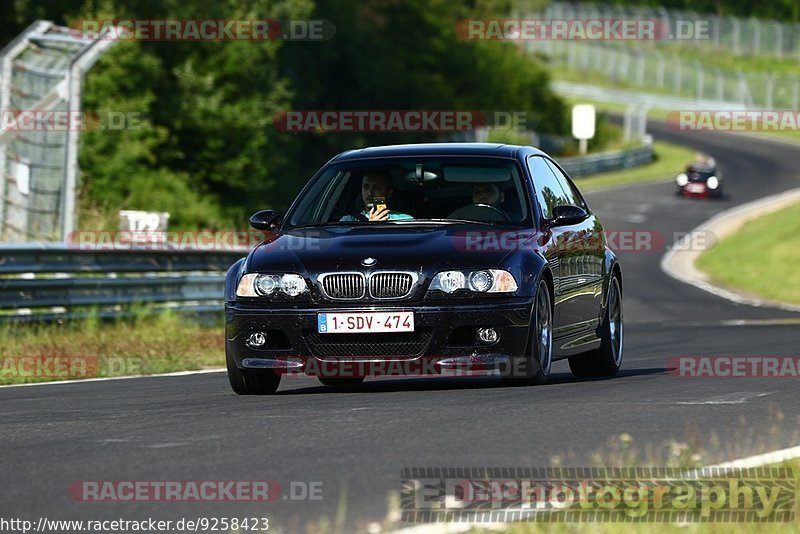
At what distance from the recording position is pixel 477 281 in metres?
9.99

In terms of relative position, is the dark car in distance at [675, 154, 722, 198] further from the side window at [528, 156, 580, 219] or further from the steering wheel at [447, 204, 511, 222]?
the steering wheel at [447, 204, 511, 222]

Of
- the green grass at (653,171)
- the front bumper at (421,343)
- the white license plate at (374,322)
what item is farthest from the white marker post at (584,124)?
the white license plate at (374,322)

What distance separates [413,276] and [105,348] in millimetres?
6318

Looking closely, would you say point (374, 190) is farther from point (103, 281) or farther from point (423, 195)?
point (103, 281)

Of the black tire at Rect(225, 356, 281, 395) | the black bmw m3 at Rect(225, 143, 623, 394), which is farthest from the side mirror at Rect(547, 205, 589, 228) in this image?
the black tire at Rect(225, 356, 281, 395)

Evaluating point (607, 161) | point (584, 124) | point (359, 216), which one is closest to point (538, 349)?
point (359, 216)

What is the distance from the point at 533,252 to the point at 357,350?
1.29 metres

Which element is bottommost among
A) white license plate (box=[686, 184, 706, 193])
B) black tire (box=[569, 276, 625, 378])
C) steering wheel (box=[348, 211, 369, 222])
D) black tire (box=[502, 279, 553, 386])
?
white license plate (box=[686, 184, 706, 193])

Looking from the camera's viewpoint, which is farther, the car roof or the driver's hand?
the car roof

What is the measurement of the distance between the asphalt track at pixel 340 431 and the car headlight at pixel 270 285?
649 millimetres

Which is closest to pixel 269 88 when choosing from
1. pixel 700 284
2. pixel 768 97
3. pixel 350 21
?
pixel 350 21

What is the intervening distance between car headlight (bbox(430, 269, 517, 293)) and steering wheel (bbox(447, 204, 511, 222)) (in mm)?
881

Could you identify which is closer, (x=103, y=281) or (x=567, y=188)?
(x=567, y=188)

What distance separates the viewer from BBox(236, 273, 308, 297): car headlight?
1009 cm
